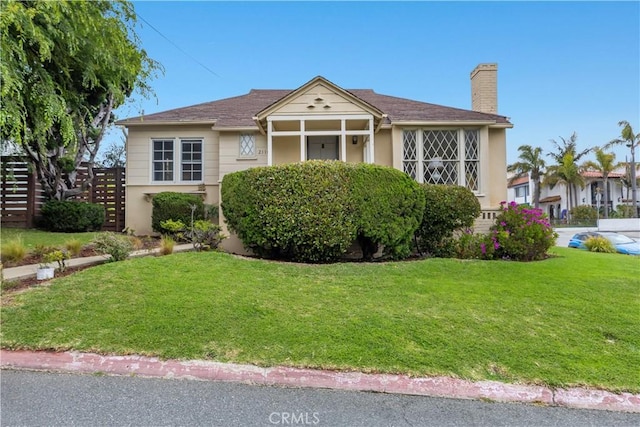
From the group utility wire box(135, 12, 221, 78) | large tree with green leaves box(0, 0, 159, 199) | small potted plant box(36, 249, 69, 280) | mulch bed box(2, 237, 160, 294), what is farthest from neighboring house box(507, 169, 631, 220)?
small potted plant box(36, 249, 69, 280)

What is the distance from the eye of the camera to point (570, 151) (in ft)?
135

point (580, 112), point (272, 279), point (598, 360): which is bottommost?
point (598, 360)

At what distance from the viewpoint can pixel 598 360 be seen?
367cm

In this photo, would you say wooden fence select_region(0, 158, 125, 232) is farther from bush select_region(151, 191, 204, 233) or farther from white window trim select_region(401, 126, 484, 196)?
white window trim select_region(401, 126, 484, 196)

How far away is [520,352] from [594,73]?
1416 cm

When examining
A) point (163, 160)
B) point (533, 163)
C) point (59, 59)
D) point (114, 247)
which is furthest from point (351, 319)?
point (533, 163)

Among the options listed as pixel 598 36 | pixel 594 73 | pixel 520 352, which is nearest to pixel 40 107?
pixel 520 352

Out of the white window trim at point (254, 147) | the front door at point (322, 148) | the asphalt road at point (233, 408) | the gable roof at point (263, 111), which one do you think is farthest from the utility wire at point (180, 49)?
the asphalt road at point (233, 408)

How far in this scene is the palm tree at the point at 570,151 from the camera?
40656mm

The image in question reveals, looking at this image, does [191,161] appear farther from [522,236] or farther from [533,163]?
[533,163]

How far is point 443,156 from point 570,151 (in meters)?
39.0

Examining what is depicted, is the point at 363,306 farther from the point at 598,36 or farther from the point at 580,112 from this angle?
the point at 580,112

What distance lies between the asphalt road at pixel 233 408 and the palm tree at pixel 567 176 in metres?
42.6

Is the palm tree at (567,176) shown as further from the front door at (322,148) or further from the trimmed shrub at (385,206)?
the trimmed shrub at (385,206)
